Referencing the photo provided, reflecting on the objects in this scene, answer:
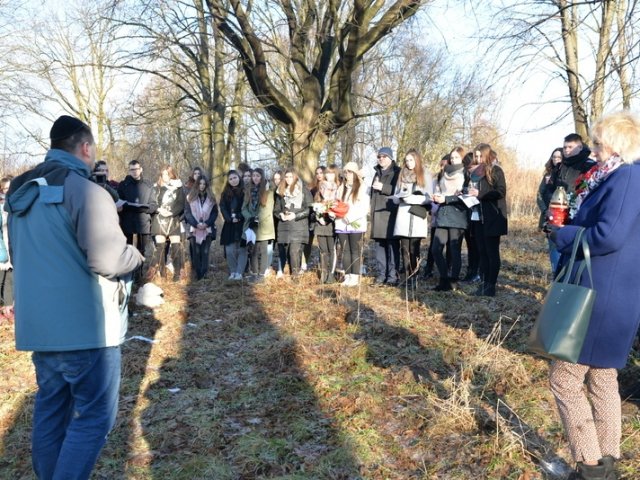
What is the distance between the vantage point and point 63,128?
3.09m

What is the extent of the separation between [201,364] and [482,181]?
4221mm

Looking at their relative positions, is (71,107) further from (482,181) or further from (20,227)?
(20,227)

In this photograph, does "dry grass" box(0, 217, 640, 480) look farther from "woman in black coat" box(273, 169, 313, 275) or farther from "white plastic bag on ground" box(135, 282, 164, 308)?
"woman in black coat" box(273, 169, 313, 275)

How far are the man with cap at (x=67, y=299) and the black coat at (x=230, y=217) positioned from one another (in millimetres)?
6964

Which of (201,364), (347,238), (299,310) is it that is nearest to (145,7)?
(347,238)

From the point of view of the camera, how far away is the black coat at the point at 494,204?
7.44 meters

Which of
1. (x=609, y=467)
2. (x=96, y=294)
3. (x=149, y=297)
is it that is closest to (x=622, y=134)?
(x=609, y=467)

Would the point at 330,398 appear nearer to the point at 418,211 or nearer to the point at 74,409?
the point at 74,409

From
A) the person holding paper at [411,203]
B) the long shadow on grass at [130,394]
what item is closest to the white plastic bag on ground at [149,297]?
the long shadow on grass at [130,394]

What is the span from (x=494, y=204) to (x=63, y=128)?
5667 millimetres

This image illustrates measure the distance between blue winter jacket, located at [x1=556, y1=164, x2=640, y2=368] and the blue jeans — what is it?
97.4 inches

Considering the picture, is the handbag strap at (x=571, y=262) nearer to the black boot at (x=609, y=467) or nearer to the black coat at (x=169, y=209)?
the black boot at (x=609, y=467)

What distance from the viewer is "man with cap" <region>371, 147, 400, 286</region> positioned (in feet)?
29.5

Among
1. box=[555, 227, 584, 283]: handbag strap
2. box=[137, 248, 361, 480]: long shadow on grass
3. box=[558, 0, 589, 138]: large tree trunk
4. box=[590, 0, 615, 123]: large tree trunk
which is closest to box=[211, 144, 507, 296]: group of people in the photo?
box=[558, 0, 589, 138]: large tree trunk
